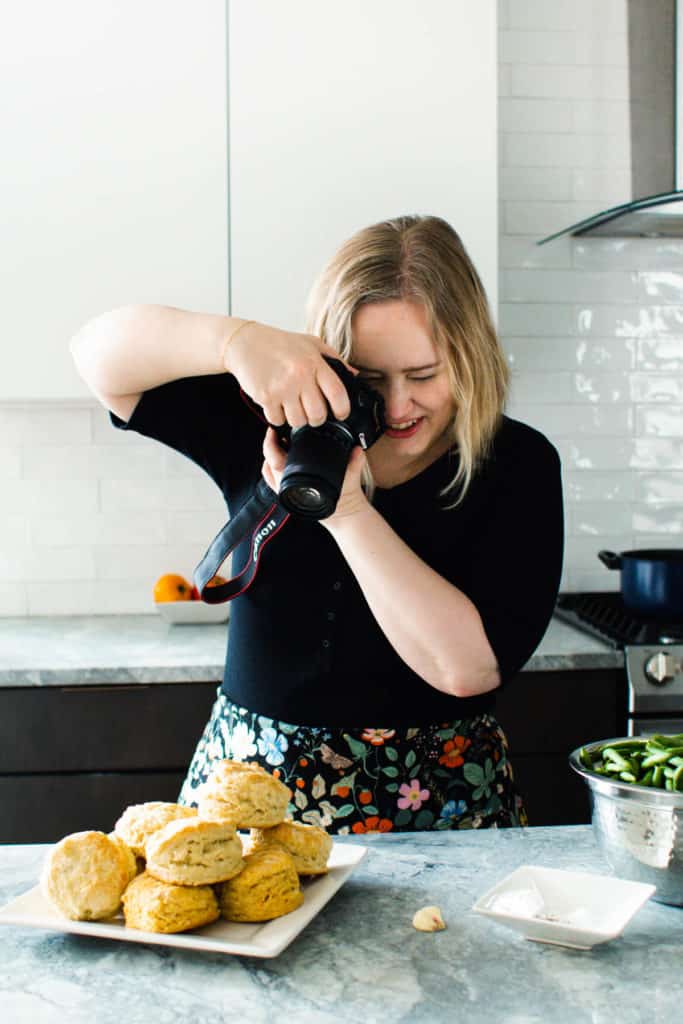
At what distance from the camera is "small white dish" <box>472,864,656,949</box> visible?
1020 millimetres

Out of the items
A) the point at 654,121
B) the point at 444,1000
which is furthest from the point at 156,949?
the point at 654,121

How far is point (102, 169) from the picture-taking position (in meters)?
2.52

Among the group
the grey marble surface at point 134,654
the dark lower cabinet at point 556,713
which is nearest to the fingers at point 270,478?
the grey marble surface at point 134,654

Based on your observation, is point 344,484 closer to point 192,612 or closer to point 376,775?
point 376,775

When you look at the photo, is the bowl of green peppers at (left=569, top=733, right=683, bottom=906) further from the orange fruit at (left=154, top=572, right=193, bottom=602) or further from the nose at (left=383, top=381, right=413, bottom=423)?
the orange fruit at (left=154, top=572, right=193, bottom=602)

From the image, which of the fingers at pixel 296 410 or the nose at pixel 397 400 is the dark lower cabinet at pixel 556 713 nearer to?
the nose at pixel 397 400

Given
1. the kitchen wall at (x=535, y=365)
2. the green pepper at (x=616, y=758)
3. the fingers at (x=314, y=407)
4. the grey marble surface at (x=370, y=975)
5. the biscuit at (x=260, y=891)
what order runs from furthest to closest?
the kitchen wall at (x=535, y=365)
the fingers at (x=314, y=407)
the green pepper at (x=616, y=758)
the biscuit at (x=260, y=891)
the grey marble surface at (x=370, y=975)

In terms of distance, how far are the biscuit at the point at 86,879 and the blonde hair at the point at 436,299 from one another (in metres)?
0.71

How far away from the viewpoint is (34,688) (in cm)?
240

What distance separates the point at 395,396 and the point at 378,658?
371 millimetres

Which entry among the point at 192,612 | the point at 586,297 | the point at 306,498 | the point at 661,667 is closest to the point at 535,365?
the point at 586,297

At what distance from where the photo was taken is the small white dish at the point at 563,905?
1020 mm

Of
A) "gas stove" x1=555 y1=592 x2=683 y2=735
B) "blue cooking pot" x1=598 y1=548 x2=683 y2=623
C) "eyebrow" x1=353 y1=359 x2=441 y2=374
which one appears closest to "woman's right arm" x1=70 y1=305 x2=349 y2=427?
"eyebrow" x1=353 y1=359 x2=441 y2=374

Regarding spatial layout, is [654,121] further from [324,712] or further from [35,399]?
[324,712]
